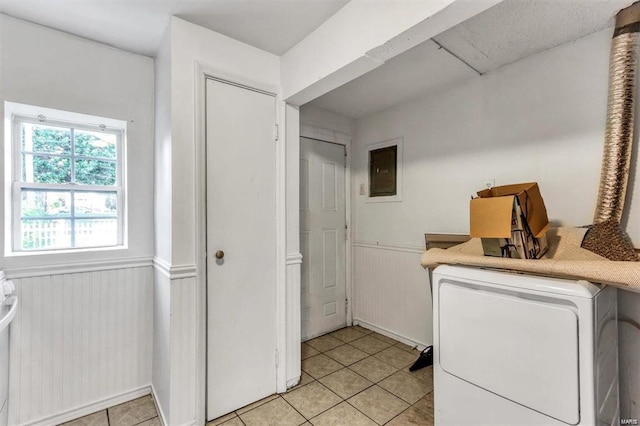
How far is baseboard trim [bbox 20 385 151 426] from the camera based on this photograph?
1.70 m

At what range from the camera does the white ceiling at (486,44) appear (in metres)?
1.48

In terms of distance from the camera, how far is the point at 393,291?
2.84 metres

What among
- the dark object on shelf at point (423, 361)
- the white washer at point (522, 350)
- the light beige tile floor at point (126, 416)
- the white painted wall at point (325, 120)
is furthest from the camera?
the white painted wall at point (325, 120)

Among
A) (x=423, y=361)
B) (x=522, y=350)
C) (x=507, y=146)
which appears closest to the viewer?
(x=522, y=350)

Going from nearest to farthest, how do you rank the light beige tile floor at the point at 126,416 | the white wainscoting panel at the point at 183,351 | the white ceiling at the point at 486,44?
the white ceiling at the point at 486,44 < the white wainscoting panel at the point at 183,351 < the light beige tile floor at the point at 126,416

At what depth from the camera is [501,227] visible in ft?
4.24

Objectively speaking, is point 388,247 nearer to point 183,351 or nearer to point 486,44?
point 486,44

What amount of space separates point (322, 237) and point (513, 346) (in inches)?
77.0

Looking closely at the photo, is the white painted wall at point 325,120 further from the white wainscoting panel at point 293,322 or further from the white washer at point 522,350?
the white washer at point 522,350

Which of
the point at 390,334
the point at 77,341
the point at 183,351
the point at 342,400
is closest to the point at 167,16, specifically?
the point at 183,351

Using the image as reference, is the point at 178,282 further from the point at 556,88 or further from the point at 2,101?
the point at 556,88

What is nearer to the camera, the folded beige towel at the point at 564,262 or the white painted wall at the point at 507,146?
the folded beige towel at the point at 564,262

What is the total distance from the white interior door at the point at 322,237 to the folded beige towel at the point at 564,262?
1.43 metres

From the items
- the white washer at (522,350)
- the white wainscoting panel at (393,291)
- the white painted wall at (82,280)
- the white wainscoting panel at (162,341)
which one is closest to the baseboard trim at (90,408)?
the white painted wall at (82,280)
